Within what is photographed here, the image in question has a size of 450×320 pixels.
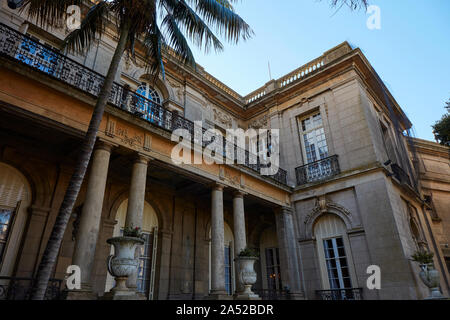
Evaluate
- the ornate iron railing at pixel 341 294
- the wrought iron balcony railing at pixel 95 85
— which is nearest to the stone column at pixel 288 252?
the ornate iron railing at pixel 341 294

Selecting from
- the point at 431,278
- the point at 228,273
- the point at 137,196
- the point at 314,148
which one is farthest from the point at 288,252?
the point at 137,196

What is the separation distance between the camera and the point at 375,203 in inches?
378

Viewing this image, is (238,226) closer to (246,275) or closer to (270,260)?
(246,275)

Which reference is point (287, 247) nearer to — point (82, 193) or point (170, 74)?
point (82, 193)

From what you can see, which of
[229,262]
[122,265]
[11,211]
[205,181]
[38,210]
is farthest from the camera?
[229,262]

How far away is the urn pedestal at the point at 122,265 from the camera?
516 centimetres

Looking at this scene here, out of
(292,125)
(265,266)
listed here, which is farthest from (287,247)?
(292,125)

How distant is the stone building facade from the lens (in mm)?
6426

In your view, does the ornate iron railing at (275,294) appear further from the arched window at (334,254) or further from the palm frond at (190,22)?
the palm frond at (190,22)

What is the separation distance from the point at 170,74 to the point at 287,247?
8.29 meters

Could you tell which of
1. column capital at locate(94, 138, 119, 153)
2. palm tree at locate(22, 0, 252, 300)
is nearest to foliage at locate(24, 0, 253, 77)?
palm tree at locate(22, 0, 252, 300)

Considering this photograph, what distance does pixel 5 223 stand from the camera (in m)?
6.94

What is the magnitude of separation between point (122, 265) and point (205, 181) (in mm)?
4100

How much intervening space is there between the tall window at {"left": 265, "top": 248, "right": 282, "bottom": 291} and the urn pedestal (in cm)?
778
